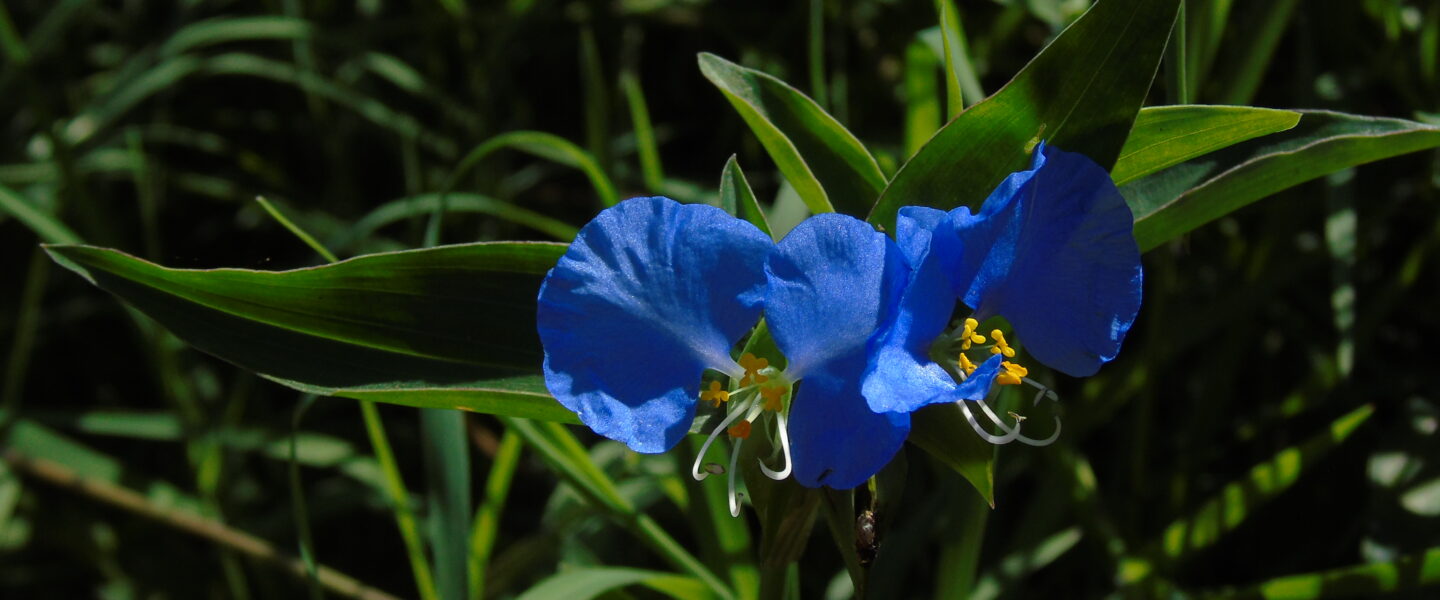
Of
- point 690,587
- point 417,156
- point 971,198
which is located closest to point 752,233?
point 971,198

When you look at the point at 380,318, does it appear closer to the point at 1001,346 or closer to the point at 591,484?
the point at 591,484

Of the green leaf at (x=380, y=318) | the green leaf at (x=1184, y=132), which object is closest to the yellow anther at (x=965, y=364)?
the green leaf at (x=1184, y=132)

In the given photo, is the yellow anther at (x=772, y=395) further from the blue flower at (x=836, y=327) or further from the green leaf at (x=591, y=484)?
the green leaf at (x=591, y=484)

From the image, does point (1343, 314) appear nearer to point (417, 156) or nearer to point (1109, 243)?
point (1109, 243)

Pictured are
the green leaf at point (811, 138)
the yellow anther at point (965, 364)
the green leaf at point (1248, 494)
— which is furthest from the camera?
the green leaf at point (1248, 494)

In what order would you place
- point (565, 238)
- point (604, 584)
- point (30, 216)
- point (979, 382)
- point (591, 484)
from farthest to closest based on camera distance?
point (565, 238) → point (30, 216) → point (591, 484) → point (604, 584) → point (979, 382)

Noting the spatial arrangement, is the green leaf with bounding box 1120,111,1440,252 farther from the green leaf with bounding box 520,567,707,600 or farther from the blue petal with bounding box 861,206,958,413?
the green leaf with bounding box 520,567,707,600

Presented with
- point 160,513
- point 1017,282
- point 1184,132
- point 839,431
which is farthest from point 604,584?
point 160,513
